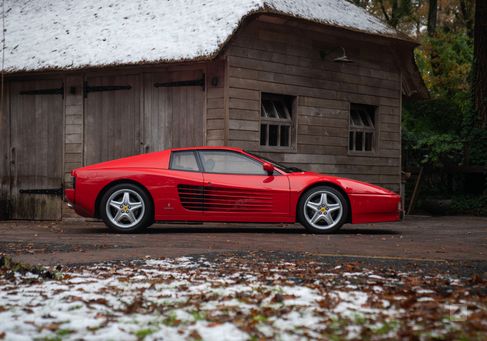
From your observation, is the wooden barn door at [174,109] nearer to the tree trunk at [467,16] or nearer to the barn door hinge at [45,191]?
the barn door hinge at [45,191]

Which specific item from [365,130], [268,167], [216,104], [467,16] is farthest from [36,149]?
[467,16]

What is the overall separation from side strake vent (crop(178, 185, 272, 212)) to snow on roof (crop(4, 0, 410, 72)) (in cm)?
312

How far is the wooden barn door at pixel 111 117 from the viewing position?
Result: 14336 millimetres

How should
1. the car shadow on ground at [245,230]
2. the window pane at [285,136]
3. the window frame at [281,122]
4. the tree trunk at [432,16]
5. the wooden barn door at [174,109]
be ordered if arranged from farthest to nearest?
the tree trunk at [432,16] → the window pane at [285,136] → the window frame at [281,122] → the wooden barn door at [174,109] → the car shadow on ground at [245,230]

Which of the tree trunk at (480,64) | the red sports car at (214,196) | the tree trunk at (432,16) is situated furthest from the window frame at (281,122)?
the tree trunk at (432,16)

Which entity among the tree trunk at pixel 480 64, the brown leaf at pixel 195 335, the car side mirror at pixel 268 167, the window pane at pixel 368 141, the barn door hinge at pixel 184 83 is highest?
the tree trunk at pixel 480 64

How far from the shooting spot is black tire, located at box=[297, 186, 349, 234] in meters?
10.6

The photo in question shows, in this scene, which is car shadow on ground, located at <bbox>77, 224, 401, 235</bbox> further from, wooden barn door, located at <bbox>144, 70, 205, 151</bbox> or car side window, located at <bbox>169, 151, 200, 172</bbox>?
wooden barn door, located at <bbox>144, 70, 205, 151</bbox>

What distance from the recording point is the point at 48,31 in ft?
50.8

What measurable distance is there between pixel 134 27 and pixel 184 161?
469 centimetres

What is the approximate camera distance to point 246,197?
10617 mm

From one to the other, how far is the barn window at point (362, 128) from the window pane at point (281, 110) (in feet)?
6.33

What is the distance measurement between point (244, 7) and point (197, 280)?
857 cm

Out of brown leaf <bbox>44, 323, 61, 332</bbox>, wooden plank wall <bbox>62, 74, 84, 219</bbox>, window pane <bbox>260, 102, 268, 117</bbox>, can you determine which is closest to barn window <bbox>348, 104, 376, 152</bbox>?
window pane <bbox>260, 102, 268, 117</bbox>
